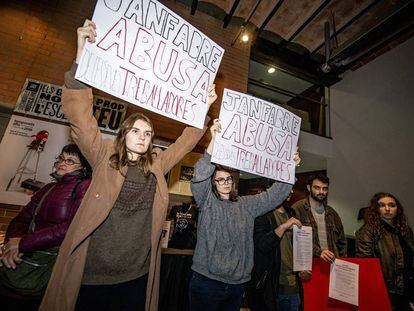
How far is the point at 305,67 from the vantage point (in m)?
5.51

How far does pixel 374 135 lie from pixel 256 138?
370 centimetres

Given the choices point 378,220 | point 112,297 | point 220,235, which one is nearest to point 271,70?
point 378,220

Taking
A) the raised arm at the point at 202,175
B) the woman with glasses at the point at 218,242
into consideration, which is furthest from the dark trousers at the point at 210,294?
the raised arm at the point at 202,175

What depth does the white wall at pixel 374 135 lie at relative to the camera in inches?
138

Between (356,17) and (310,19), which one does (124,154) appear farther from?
(356,17)

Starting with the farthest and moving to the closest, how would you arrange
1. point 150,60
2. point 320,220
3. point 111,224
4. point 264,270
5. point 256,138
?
1. point 320,220
2. point 264,270
3. point 256,138
4. point 150,60
5. point 111,224

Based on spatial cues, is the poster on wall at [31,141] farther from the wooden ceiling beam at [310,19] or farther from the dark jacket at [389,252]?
the wooden ceiling beam at [310,19]

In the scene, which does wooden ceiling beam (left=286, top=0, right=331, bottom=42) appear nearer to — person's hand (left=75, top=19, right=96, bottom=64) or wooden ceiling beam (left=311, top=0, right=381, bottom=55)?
wooden ceiling beam (left=311, top=0, right=381, bottom=55)

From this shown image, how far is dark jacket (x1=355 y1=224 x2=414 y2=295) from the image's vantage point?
84.8 inches

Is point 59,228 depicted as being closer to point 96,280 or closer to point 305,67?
point 96,280

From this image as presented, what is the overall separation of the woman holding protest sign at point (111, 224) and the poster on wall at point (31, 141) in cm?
224

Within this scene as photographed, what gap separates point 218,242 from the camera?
1550 mm

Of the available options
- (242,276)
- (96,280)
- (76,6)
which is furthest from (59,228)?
(76,6)

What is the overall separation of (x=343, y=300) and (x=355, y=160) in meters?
3.40
